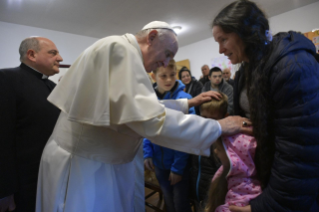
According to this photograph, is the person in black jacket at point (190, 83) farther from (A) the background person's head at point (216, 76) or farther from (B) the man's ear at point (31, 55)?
(B) the man's ear at point (31, 55)

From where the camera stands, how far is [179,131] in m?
0.83

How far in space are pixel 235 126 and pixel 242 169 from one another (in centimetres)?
29

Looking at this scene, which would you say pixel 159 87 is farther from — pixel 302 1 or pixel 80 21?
pixel 302 1

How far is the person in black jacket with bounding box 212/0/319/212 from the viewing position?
798mm

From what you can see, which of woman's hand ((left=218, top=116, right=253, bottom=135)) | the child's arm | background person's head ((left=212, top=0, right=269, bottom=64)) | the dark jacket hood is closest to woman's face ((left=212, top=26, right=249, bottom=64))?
background person's head ((left=212, top=0, right=269, bottom=64))

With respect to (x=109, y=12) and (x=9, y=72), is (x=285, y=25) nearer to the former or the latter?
(x=109, y=12)

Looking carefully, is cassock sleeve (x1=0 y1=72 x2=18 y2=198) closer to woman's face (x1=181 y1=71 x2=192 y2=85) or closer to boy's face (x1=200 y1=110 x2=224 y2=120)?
boy's face (x1=200 y1=110 x2=224 y2=120)

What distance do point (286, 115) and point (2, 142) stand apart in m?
1.96

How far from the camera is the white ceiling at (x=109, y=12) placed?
3746 mm

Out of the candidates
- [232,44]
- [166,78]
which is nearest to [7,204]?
[166,78]

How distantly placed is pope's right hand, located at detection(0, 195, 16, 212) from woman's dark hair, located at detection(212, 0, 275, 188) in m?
1.90

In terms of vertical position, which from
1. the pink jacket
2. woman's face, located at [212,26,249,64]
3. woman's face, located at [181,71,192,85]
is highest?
woman's face, located at [181,71,192,85]

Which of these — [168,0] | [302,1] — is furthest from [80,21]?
[302,1]

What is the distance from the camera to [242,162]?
107 centimetres
